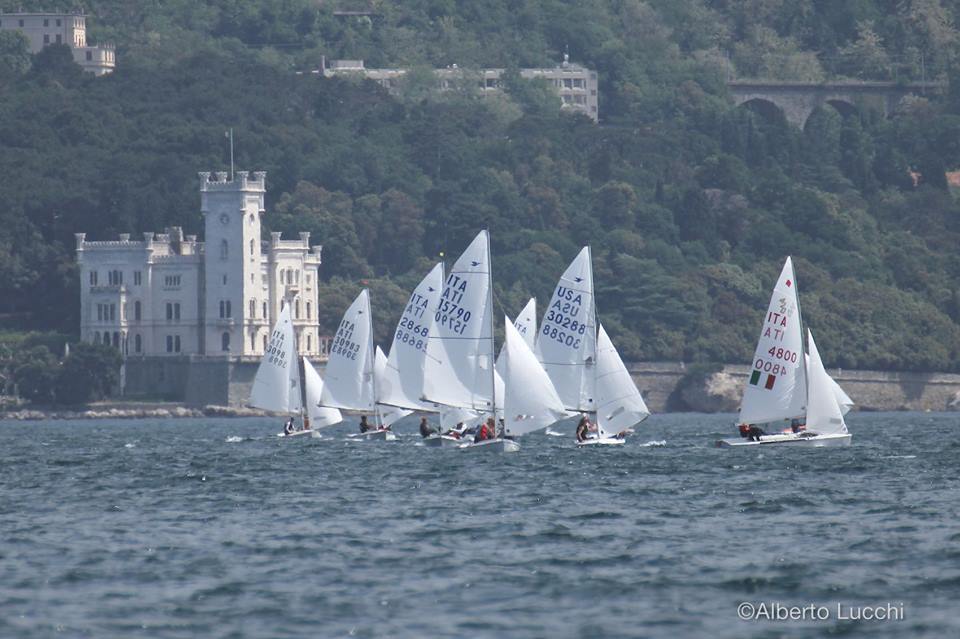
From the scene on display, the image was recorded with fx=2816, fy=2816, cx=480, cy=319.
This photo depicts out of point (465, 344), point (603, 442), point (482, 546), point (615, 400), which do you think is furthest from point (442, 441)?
→ point (482, 546)

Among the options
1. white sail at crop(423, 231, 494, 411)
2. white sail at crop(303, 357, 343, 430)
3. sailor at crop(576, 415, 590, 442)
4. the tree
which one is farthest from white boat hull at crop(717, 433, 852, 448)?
the tree

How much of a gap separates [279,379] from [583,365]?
93.0ft

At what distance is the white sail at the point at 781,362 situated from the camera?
81.1 meters

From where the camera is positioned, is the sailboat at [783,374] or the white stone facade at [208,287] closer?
the sailboat at [783,374]

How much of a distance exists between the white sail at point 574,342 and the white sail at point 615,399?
471 millimetres

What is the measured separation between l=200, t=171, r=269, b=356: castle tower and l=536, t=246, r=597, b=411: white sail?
3921 inches

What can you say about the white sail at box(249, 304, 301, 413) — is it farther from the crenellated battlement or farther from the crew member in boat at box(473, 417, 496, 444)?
the crenellated battlement

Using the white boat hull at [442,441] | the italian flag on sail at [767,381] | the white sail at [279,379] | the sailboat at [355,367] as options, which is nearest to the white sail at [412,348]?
the white boat hull at [442,441]

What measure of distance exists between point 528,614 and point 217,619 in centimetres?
478

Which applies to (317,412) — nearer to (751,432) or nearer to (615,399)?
(615,399)

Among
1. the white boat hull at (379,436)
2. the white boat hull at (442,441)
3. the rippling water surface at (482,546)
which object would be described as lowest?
the rippling water surface at (482,546)

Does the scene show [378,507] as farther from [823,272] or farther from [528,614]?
[823,272]

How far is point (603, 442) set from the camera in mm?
87188

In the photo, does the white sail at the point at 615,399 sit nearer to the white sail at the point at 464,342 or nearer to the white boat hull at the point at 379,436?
the white sail at the point at 464,342
